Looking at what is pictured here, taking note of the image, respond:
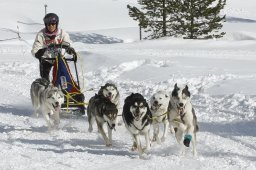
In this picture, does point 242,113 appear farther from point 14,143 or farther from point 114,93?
point 14,143

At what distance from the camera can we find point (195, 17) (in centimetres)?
2438

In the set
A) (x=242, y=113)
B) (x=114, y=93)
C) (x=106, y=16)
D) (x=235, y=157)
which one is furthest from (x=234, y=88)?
(x=106, y=16)

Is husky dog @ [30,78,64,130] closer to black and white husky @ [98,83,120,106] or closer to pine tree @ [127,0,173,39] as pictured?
black and white husky @ [98,83,120,106]

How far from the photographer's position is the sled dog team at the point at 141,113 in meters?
5.76

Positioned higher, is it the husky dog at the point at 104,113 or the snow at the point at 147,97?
the husky dog at the point at 104,113

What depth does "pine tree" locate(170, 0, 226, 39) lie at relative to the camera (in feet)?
78.1

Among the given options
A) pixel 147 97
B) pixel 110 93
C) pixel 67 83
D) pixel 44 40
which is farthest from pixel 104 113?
pixel 147 97

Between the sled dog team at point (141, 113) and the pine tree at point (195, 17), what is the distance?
17.1m

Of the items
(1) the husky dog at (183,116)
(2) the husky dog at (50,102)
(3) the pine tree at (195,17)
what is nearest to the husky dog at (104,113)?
(2) the husky dog at (50,102)

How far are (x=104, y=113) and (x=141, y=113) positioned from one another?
0.76 meters

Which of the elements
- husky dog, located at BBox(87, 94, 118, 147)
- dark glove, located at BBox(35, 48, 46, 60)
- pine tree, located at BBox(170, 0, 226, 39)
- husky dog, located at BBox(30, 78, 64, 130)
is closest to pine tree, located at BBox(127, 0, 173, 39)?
pine tree, located at BBox(170, 0, 226, 39)

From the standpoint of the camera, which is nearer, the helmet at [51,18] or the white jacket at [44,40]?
the helmet at [51,18]

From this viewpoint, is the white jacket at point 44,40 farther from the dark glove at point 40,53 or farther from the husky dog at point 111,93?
the husky dog at point 111,93

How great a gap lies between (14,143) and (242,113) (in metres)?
3.82
